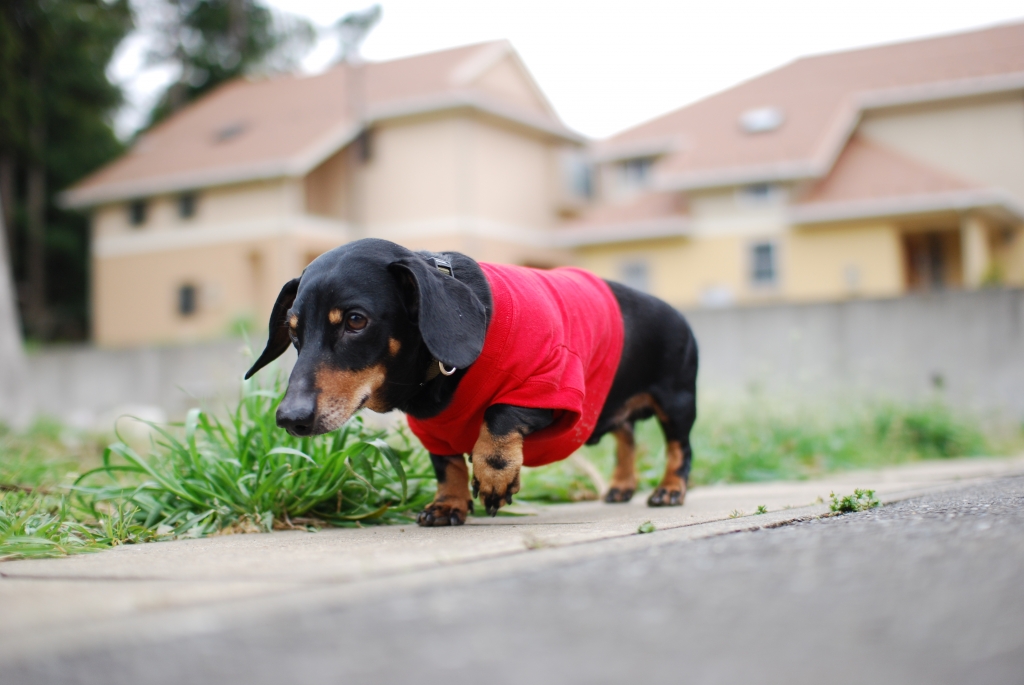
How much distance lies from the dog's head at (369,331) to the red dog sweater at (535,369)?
131 millimetres

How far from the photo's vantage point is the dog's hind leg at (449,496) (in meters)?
3.02

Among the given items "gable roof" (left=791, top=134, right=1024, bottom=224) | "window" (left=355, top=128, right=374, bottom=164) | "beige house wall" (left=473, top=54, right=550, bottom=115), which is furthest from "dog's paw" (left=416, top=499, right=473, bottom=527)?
"window" (left=355, top=128, right=374, bottom=164)

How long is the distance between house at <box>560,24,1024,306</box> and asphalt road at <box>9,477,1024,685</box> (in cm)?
1743

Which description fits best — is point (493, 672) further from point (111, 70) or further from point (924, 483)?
point (111, 70)

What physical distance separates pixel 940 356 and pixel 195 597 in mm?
9628

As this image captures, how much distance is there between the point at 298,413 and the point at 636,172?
21208 mm

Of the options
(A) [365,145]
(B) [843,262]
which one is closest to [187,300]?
(A) [365,145]

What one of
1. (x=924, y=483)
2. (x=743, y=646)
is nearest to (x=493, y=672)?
(x=743, y=646)

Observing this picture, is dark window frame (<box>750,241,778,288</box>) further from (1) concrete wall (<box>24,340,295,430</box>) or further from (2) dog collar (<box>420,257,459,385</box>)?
(2) dog collar (<box>420,257,459,385</box>)

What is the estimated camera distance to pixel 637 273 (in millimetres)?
20906

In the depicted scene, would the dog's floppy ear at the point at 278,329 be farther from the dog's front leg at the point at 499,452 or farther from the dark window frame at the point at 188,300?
the dark window frame at the point at 188,300

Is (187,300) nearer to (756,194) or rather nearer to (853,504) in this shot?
(756,194)

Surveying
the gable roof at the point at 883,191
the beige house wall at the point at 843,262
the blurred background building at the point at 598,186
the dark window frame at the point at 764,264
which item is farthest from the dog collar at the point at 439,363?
the dark window frame at the point at 764,264

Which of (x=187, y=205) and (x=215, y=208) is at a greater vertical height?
(x=187, y=205)
